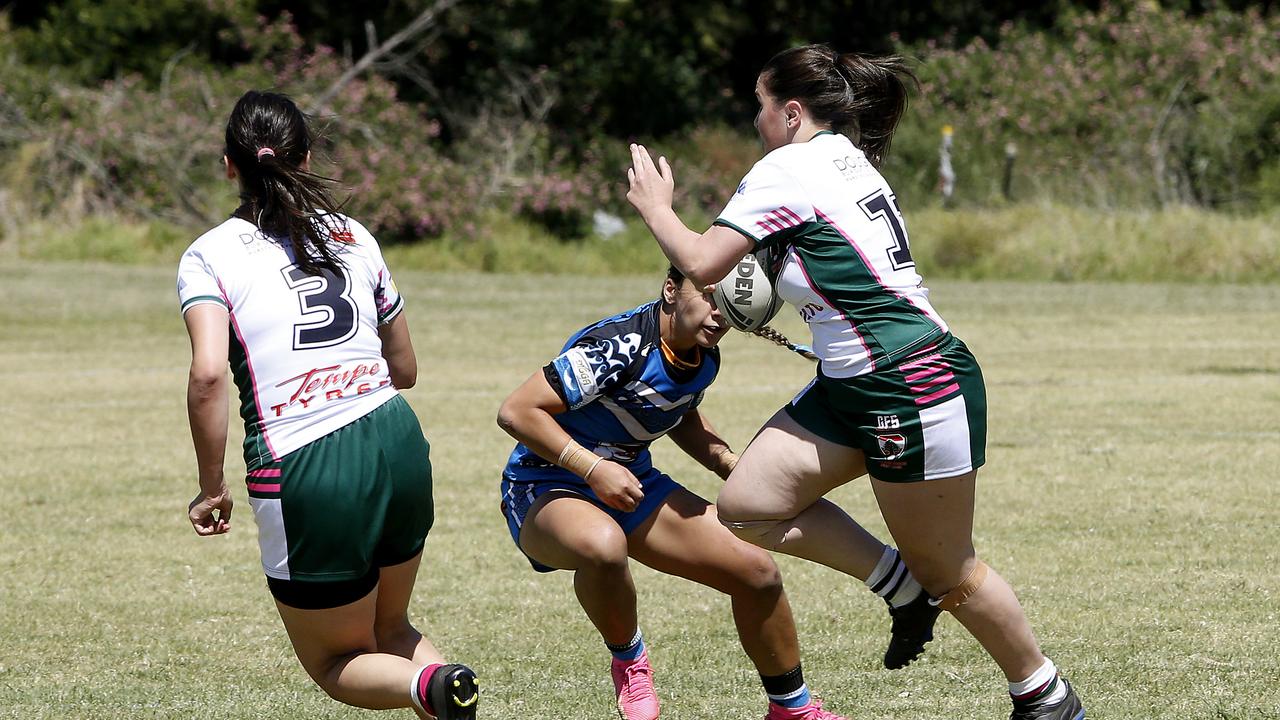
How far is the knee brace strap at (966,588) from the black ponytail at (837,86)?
1210mm

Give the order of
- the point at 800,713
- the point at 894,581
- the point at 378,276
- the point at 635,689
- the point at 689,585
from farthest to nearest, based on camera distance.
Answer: the point at 689,585, the point at 635,689, the point at 800,713, the point at 894,581, the point at 378,276

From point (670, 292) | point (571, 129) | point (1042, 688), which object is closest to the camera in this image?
point (1042, 688)

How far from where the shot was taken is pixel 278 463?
3.72 m

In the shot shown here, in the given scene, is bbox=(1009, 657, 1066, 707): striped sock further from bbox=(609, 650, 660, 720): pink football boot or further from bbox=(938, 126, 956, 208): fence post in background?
bbox=(938, 126, 956, 208): fence post in background

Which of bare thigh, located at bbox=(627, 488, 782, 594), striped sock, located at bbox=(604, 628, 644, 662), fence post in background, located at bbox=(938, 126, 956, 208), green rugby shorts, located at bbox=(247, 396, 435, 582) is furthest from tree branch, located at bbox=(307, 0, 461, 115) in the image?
green rugby shorts, located at bbox=(247, 396, 435, 582)

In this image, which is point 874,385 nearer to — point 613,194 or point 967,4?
point 613,194

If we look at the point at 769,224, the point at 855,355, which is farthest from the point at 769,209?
the point at 855,355

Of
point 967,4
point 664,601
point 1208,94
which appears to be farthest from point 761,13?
point 664,601

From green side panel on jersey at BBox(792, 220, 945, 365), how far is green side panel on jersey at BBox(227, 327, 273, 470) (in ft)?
4.65

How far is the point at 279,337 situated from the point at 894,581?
1823 mm

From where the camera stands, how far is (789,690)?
178 inches

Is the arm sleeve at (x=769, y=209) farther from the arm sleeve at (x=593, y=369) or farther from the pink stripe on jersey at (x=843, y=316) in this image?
the arm sleeve at (x=593, y=369)

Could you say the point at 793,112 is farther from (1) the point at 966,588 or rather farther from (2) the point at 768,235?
(1) the point at 966,588

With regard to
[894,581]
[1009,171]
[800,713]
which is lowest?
[1009,171]
